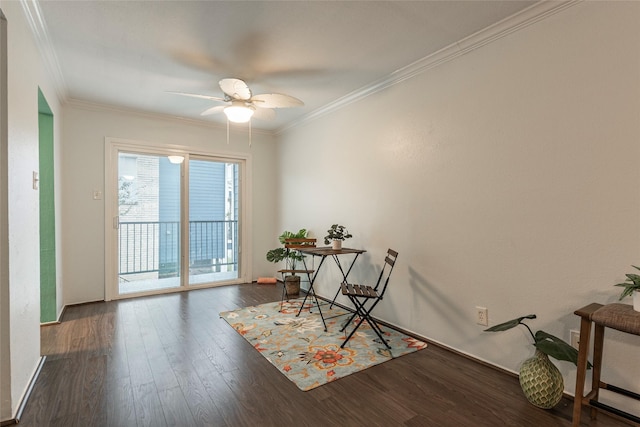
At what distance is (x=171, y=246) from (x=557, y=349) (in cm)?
458

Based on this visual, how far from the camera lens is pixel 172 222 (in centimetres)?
457

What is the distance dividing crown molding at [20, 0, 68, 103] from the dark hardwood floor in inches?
96.5

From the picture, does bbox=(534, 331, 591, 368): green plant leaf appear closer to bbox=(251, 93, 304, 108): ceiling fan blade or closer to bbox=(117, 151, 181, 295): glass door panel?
bbox=(251, 93, 304, 108): ceiling fan blade

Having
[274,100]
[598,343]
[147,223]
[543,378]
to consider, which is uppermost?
[274,100]

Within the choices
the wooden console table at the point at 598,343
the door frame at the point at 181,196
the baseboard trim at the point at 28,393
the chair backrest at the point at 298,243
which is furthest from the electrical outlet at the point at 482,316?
the door frame at the point at 181,196

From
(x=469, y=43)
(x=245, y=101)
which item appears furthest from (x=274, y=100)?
(x=469, y=43)

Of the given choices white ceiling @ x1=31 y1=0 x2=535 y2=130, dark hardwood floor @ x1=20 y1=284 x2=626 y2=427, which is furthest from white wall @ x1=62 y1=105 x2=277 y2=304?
dark hardwood floor @ x1=20 y1=284 x2=626 y2=427

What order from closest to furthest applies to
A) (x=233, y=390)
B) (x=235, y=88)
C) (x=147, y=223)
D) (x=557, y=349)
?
(x=557, y=349) < (x=233, y=390) < (x=235, y=88) < (x=147, y=223)

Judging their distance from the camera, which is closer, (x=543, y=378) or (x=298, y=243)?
(x=543, y=378)

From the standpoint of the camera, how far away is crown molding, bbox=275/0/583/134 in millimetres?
1989

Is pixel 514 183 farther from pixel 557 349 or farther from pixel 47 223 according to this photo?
pixel 47 223

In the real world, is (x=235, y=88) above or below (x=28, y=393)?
above

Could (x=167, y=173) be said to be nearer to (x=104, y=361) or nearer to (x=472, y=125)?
(x=104, y=361)

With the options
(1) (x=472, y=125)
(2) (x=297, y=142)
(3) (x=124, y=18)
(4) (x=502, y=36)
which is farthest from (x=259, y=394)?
(2) (x=297, y=142)
